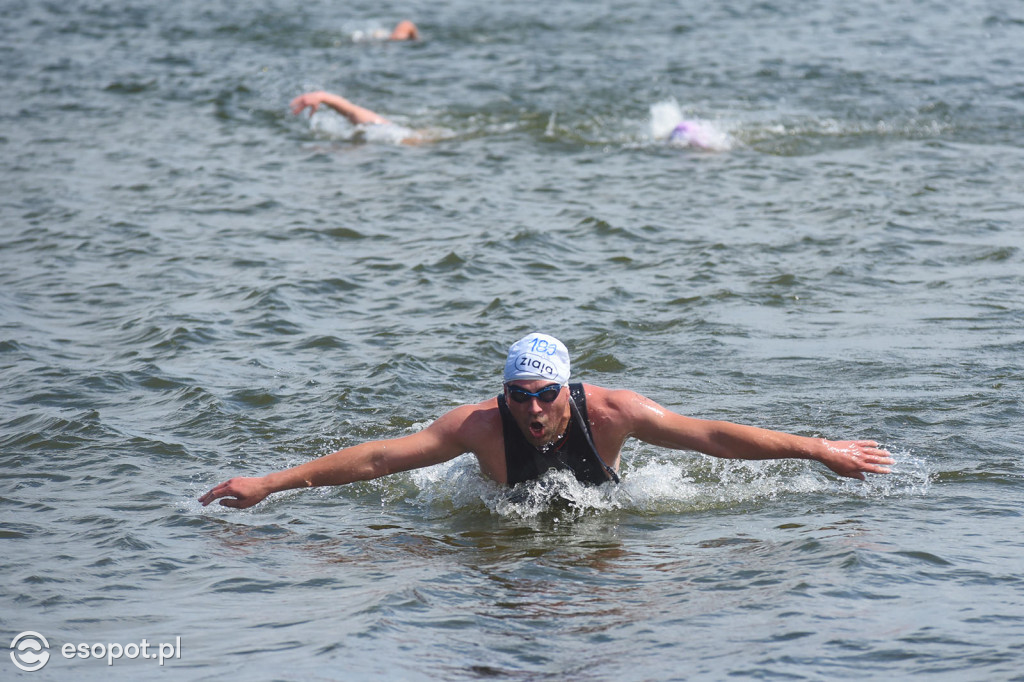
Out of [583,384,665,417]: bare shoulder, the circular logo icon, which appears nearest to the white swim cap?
[583,384,665,417]: bare shoulder

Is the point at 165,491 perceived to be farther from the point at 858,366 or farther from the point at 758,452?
the point at 858,366

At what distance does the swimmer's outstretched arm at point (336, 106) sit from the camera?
18891 mm

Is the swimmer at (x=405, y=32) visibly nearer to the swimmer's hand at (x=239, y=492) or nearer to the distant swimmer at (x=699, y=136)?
the distant swimmer at (x=699, y=136)

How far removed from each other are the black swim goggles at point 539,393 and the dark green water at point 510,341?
0.93 m

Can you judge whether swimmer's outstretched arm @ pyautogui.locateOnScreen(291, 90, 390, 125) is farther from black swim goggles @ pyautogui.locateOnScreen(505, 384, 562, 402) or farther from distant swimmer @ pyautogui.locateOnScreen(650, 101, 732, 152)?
black swim goggles @ pyautogui.locateOnScreen(505, 384, 562, 402)

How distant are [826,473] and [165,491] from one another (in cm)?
474

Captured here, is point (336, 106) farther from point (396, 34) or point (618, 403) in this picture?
point (618, 403)

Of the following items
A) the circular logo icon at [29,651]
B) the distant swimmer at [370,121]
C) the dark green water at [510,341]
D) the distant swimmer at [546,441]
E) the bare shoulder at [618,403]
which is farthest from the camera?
the distant swimmer at [370,121]

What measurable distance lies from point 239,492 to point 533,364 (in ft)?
6.47

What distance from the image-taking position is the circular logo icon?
19.9ft

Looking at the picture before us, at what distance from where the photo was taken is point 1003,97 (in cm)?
2069

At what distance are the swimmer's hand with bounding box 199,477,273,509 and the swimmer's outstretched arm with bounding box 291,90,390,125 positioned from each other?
39.4ft

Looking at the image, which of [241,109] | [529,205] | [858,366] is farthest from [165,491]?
[241,109]

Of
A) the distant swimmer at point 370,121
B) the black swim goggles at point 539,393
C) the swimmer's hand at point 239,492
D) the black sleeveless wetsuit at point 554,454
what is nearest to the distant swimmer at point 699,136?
the distant swimmer at point 370,121
